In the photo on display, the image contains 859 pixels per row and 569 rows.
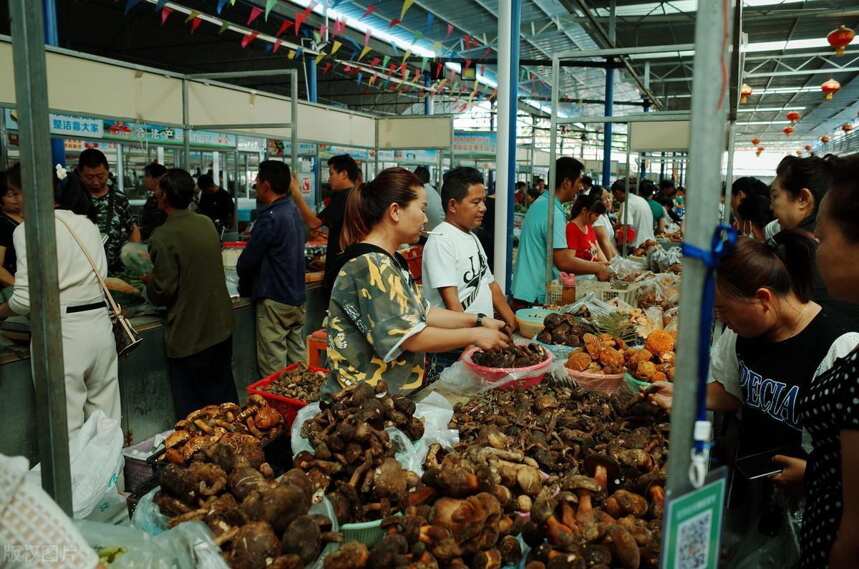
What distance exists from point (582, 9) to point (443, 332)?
20.5 feet

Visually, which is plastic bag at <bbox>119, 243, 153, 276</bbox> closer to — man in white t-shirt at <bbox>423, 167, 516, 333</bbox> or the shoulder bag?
the shoulder bag

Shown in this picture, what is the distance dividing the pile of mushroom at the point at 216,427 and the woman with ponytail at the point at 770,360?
1.45 m

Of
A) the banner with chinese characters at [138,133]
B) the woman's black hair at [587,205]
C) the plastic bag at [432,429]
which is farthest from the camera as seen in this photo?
the banner with chinese characters at [138,133]

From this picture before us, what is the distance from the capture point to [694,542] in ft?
2.99

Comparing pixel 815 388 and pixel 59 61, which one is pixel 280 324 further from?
pixel 815 388

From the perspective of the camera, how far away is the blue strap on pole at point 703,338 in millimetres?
859

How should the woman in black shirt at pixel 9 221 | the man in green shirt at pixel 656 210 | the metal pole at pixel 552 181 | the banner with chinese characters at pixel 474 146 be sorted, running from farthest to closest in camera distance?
the banner with chinese characters at pixel 474 146 → the man in green shirt at pixel 656 210 → the metal pole at pixel 552 181 → the woman in black shirt at pixel 9 221

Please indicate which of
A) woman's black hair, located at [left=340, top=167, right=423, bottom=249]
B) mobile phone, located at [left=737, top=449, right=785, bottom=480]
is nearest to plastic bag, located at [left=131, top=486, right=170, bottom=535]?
woman's black hair, located at [left=340, top=167, right=423, bottom=249]

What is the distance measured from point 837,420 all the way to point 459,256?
7.74ft

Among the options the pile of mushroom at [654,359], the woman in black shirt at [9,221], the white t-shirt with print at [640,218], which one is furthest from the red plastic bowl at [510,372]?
the white t-shirt with print at [640,218]

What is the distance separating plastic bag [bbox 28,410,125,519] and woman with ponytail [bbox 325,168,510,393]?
0.77 meters

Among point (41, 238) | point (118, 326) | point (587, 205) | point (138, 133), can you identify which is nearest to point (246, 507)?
point (41, 238)

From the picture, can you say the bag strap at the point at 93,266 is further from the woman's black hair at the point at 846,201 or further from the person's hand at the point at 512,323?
the woman's black hair at the point at 846,201

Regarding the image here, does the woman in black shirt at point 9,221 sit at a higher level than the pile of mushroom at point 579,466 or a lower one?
higher
